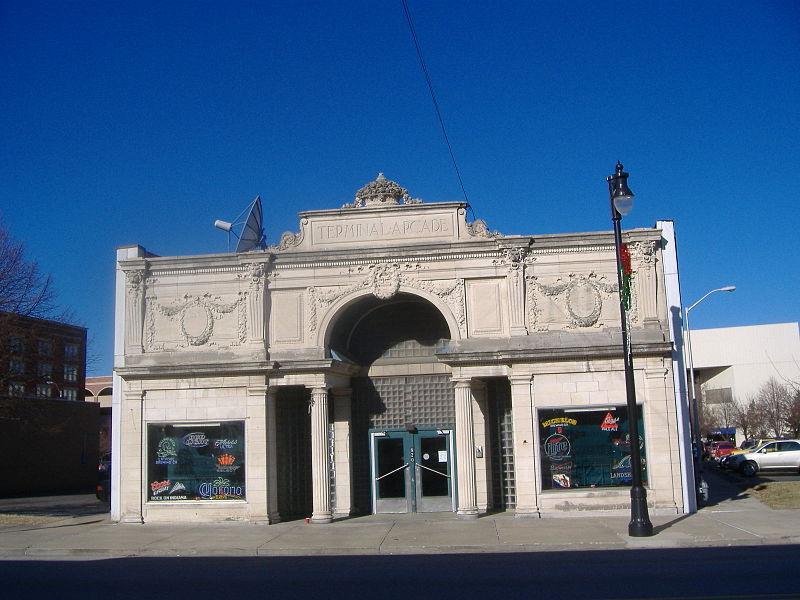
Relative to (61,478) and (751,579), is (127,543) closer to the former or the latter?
(751,579)

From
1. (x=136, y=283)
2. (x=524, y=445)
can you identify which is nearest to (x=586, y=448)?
(x=524, y=445)

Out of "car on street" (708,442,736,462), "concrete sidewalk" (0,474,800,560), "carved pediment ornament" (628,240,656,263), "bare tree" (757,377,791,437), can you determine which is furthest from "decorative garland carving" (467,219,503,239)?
"bare tree" (757,377,791,437)

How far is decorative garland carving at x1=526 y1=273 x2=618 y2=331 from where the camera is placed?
68.5ft

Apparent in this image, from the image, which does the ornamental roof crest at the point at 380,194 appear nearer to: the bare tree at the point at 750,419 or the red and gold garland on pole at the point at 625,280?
the red and gold garland on pole at the point at 625,280

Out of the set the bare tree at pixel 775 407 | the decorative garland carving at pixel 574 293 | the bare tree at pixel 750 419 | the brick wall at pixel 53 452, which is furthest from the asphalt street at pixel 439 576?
the bare tree at pixel 750 419

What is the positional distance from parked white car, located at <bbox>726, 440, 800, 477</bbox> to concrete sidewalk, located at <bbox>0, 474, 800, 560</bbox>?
55.0ft

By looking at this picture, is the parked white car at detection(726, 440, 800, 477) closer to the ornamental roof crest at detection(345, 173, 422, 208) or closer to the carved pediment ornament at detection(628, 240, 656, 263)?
the carved pediment ornament at detection(628, 240, 656, 263)

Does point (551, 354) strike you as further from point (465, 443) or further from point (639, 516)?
point (639, 516)

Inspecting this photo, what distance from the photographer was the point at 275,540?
18.0 m

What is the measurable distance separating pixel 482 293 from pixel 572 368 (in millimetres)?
3072

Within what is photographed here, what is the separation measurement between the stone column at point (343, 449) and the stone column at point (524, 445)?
4.80m

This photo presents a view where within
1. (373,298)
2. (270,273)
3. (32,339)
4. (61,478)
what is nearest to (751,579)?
(373,298)

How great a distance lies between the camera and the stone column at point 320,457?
69.1 feet

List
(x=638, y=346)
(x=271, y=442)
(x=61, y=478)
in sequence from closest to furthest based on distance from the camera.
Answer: (x=638, y=346) < (x=271, y=442) < (x=61, y=478)
